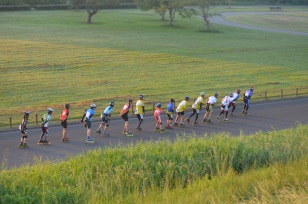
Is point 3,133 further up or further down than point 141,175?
further down

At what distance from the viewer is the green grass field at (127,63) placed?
1367 inches

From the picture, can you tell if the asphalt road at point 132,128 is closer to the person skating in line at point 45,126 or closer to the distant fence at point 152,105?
the person skating in line at point 45,126

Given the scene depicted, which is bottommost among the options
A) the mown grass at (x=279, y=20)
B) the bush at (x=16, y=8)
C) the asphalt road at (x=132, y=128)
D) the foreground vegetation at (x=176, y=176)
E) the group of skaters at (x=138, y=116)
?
the asphalt road at (x=132, y=128)

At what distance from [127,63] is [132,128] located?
2357 centimetres

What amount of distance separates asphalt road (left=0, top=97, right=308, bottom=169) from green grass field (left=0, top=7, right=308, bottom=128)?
268cm

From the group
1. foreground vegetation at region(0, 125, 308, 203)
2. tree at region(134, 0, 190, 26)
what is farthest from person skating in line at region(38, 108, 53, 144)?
tree at region(134, 0, 190, 26)

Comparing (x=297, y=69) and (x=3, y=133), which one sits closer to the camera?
(x=3, y=133)

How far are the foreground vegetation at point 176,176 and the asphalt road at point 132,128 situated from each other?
4506mm

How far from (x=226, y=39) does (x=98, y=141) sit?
5304 cm

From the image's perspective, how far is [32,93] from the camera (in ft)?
113

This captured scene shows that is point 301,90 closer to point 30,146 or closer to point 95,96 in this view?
point 95,96

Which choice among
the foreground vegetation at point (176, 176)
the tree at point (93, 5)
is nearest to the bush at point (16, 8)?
the tree at point (93, 5)

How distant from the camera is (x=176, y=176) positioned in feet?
39.8

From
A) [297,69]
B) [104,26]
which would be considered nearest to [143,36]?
[104,26]
